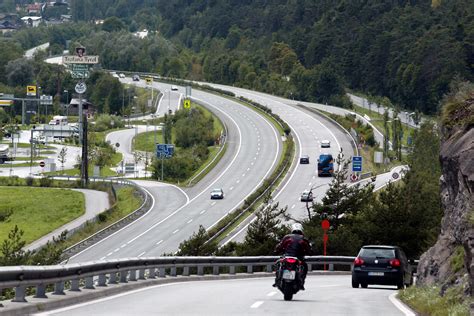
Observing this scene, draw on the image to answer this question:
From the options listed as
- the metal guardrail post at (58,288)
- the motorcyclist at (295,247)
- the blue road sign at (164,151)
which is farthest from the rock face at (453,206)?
the blue road sign at (164,151)

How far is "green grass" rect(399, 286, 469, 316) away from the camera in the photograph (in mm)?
21078

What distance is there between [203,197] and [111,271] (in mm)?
84365

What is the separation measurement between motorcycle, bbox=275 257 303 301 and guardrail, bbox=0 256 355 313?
3.93 meters

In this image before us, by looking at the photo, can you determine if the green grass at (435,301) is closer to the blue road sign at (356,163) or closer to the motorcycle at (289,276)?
the motorcycle at (289,276)

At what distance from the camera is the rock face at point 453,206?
26.1 metres

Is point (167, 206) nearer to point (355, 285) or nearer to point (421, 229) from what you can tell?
point (421, 229)

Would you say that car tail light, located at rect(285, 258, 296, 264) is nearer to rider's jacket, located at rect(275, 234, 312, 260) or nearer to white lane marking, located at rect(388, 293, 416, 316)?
rider's jacket, located at rect(275, 234, 312, 260)

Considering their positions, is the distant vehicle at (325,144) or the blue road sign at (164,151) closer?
the blue road sign at (164,151)

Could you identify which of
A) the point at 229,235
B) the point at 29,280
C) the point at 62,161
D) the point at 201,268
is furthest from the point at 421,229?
the point at 62,161

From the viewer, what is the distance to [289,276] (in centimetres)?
2598

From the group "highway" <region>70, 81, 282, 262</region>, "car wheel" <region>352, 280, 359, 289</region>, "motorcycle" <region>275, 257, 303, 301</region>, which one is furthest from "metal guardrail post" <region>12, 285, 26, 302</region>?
"highway" <region>70, 81, 282, 262</region>

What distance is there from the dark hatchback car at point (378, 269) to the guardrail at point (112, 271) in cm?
550

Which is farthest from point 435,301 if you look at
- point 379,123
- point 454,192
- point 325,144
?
point 379,123

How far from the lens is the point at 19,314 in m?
19.5
